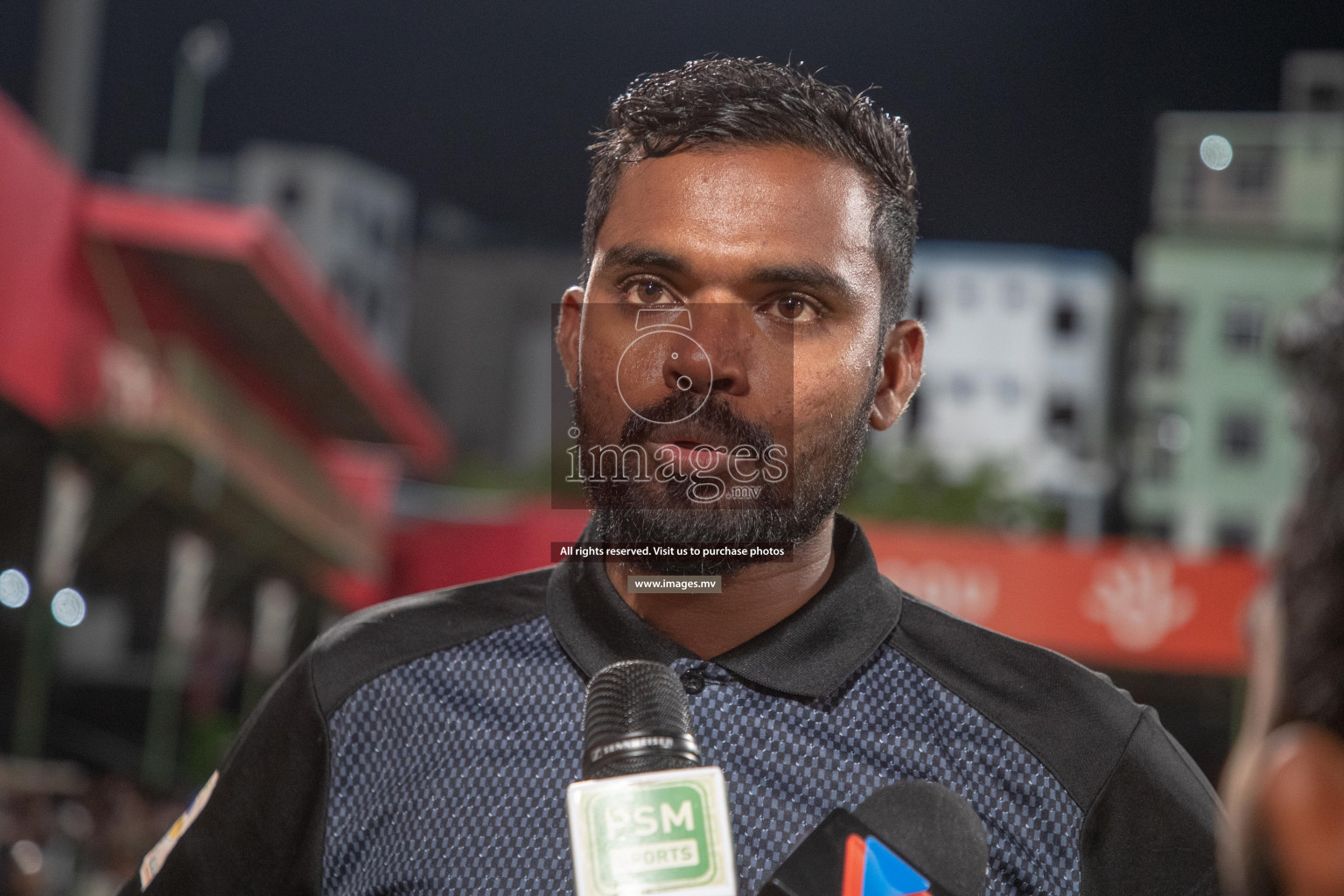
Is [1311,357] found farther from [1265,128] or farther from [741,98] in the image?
[1265,128]

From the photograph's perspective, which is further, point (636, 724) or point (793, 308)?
point (793, 308)

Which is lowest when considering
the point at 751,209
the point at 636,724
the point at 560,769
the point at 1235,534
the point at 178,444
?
the point at 1235,534

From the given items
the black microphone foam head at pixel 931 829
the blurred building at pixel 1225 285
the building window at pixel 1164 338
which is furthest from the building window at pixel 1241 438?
the black microphone foam head at pixel 931 829

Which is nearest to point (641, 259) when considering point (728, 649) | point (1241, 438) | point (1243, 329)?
point (728, 649)

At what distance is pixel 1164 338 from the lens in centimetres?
3650

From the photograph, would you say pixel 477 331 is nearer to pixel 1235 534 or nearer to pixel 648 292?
pixel 1235 534

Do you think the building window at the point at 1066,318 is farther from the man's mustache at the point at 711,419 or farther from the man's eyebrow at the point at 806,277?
the man's mustache at the point at 711,419

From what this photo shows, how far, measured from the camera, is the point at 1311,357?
0.98 m

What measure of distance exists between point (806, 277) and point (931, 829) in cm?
78

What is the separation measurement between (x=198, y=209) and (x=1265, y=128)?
27.5 metres

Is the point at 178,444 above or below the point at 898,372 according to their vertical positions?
below

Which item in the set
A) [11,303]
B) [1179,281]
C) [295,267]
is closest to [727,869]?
[11,303]

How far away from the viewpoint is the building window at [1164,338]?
3606cm

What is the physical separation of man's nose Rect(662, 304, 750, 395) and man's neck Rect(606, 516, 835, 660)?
277 mm
